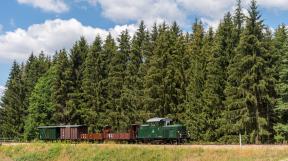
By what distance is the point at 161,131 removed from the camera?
1908 inches

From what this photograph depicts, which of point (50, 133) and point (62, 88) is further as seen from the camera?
point (62, 88)

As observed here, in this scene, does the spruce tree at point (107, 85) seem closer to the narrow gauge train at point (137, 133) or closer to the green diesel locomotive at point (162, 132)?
the narrow gauge train at point (137, 133)

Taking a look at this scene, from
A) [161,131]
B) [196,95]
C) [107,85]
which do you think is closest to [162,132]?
[161,131]

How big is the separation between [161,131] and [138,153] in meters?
12.2

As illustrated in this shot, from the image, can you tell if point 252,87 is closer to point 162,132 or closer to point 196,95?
point 196,95

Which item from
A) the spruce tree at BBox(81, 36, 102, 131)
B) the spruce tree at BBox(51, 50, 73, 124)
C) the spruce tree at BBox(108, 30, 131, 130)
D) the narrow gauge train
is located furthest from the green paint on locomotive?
the spruce tree at BBox(51, 50, 73, 124)

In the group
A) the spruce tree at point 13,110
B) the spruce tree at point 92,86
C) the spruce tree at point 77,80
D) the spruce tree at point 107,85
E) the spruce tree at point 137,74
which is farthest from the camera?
the spruce tree at point 13,110

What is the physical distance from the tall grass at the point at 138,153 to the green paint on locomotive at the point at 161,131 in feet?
27.4

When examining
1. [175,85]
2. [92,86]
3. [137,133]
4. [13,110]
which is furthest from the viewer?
[13,110]

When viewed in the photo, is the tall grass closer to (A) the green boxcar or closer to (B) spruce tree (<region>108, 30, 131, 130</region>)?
(A) the green boxcar

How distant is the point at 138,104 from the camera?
2489 inches

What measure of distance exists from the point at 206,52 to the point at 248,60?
30.6ft

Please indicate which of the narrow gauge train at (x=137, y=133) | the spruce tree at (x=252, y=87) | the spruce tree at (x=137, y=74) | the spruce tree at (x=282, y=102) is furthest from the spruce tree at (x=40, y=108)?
the spruce tree at (x=282, y=102)

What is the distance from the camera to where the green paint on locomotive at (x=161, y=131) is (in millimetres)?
46906
